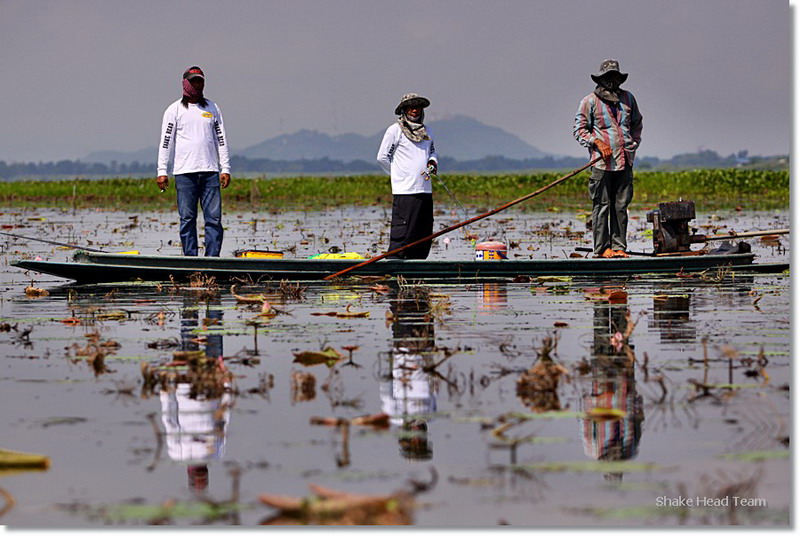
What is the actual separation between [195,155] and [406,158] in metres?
2.18

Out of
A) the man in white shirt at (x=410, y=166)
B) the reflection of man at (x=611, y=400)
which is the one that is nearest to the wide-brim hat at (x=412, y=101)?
the man in white shirt at (x=410, y=166)

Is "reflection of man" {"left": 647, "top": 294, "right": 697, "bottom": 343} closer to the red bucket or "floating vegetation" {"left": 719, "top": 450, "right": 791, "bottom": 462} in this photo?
the red bucket

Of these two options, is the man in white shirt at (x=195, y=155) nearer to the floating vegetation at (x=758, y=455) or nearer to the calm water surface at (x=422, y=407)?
the calm water surface at (x=422, y=407)

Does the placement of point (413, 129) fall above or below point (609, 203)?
above

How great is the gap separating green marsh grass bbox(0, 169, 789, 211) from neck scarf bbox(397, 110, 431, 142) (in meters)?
22.3

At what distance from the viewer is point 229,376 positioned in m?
7.29

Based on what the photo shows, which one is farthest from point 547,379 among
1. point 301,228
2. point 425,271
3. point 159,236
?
point 301,228

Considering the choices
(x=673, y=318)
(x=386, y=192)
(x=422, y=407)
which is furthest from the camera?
(x=386, y=192)

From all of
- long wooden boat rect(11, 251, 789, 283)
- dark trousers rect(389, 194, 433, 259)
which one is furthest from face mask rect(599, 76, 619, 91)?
dark trousers rect(389, 194, 433, 259)

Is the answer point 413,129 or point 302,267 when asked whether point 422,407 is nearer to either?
point 302,267

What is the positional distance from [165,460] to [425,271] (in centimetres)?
793

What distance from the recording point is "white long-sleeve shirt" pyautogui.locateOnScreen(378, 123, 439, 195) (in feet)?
44.8

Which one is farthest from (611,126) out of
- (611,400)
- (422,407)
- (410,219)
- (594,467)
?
(594,467)

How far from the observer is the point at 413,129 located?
13.6m
